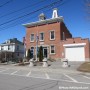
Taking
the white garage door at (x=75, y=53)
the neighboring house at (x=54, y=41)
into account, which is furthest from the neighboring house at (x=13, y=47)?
the white garage door at (x=75, y=53)

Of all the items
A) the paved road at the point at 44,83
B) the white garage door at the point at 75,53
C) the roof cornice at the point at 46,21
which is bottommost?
the paved road at the point at 44,83

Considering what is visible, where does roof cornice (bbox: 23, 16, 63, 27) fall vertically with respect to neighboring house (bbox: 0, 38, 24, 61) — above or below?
above

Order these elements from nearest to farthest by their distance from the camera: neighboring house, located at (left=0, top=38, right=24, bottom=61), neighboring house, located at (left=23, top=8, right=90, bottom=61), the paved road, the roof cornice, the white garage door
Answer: the paved road, the white garage door, neighboring house, located at (left=23, top=8, right=90, bottom=61), the roof cornice, neighboring house, located at (left=0, top=38, right=24, bottom=61)

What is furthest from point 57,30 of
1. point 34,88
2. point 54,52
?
point 34,88

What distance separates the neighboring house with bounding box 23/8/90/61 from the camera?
3277 cm

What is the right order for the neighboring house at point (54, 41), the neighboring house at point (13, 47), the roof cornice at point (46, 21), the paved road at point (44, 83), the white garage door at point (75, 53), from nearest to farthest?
the paved road at point (44, 83), the white garage door at point (75, 53), the neighboring house at point (54, 41), the roof cornice at point (46, 21), the neighboring house at point (13, 47)

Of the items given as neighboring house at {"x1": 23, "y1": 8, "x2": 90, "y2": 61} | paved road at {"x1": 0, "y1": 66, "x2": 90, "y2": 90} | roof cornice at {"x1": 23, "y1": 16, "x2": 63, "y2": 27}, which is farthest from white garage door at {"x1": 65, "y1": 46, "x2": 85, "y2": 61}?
paved road at {"x1": 0, "y1": 66, "x2": 90, "y2": 90}

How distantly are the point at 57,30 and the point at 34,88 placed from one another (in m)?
28.4

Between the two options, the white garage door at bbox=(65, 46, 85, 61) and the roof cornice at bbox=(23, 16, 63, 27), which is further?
the roof cornice at bbox=(23, 16, 63, 27)

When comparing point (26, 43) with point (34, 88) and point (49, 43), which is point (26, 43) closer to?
point (49, 43)

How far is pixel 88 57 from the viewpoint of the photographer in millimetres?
32062

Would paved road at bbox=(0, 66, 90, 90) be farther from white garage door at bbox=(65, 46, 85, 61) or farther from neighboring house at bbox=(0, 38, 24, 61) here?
neighboring house at bbox=(0, 38, 24, 61)

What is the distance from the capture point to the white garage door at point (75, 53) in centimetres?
3256

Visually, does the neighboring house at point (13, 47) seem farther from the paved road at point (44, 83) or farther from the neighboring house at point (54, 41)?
the paved road at point (44, 83)
